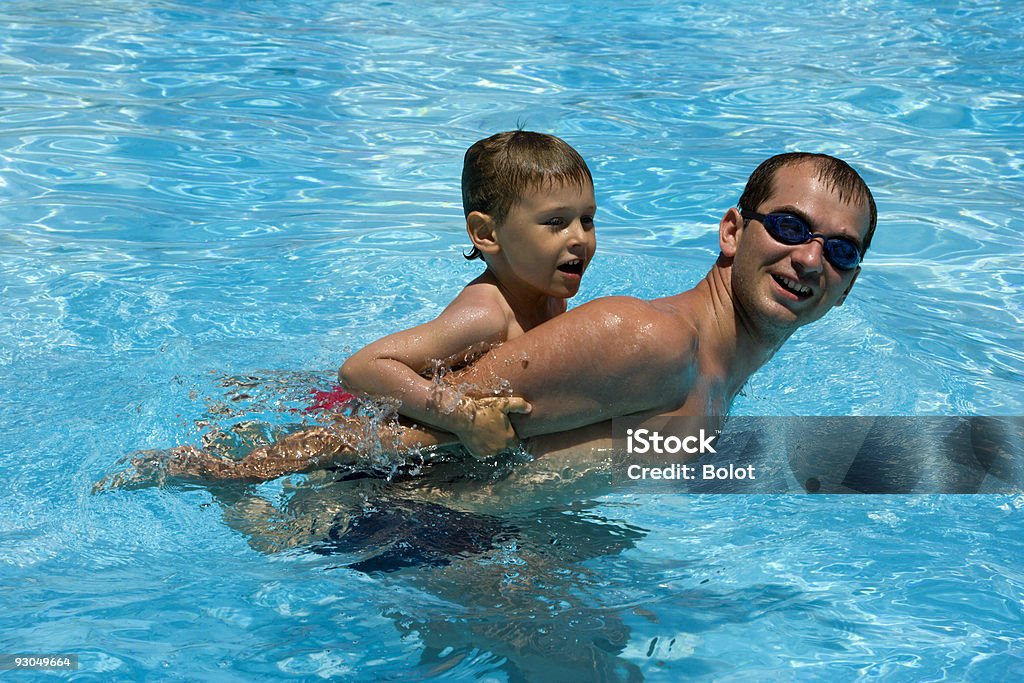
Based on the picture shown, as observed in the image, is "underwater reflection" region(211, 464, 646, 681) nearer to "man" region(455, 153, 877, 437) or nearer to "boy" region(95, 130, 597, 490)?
"boy" region(95, 130, 597, 490)

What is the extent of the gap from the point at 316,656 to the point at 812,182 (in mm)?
2112

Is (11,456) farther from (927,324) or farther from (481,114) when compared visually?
(481,114)

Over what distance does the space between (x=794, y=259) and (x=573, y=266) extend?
707mm

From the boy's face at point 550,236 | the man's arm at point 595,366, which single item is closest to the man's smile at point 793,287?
the man's arm at point 595,366

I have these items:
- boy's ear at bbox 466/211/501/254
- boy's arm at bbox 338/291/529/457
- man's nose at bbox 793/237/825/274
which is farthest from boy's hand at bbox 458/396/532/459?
man's nose at bbox 793/237/825/274

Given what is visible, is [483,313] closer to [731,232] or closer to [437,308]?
[731,232]

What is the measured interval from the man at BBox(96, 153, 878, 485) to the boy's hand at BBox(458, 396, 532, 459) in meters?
0.06

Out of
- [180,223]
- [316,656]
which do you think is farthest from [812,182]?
[180,223]

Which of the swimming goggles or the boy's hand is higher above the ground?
the swimming goggles

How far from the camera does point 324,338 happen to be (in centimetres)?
569

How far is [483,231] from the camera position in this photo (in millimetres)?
3799

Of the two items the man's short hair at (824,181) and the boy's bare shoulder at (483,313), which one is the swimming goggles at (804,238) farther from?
the boy's bare shoulder at (483,313)

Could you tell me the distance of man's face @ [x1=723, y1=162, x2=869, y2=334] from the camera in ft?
11.4

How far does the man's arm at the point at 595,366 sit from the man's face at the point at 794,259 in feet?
1.07
